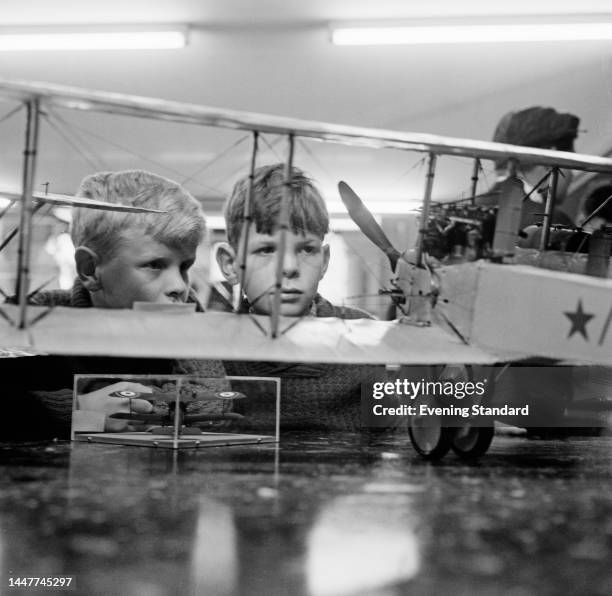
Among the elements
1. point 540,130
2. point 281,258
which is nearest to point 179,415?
point 281,258

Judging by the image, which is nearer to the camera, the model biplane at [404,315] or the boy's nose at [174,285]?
the model biplane at [404,315]

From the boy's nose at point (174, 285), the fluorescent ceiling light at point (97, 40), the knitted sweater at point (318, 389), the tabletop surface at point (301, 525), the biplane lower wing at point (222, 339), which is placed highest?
the fluorescent ceiling light at point (97, 40)

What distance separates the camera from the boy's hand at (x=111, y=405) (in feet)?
8.20

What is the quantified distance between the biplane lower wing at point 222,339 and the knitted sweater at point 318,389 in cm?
100

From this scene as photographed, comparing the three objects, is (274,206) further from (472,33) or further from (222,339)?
(472,33)

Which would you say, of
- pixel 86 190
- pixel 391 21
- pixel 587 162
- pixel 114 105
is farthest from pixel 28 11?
pixel 587 162

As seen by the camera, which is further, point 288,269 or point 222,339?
point 288,269

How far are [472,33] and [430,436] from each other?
4.56 m

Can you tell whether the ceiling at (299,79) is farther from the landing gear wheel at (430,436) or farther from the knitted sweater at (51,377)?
the landing gear wheel at (430,436)

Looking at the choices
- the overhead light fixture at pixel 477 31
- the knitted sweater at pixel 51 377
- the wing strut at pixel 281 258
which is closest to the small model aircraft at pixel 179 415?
the knitted sweater at pixel 51 377

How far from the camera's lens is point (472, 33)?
19.5 ft

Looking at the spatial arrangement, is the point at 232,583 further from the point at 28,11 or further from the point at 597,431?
the point at 28,11

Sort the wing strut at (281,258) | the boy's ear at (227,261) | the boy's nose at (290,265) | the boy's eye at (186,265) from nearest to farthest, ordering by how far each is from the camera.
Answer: the wing strut at (281,258)
the boy's eye at (186,265)
the boy's nose at (290,265)
the boy's ear at (227,261)

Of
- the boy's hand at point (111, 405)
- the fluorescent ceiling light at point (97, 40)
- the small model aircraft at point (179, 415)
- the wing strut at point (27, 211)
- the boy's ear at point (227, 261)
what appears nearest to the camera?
the wing strut at point (27, 211)
